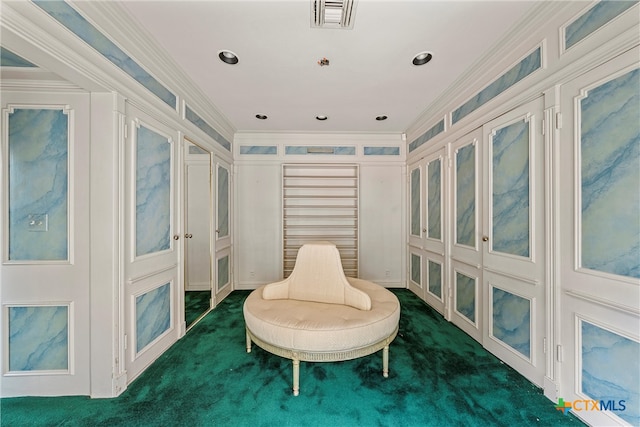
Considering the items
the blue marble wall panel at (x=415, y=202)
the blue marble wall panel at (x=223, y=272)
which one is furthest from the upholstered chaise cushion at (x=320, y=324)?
the blue marble wall panel at (x=415, y=202)

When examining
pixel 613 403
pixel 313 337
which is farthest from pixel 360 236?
pixel 613 403

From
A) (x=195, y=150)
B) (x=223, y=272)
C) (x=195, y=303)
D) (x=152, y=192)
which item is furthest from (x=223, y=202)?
(x=152, y=192)

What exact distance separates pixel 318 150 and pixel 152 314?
10.6ft

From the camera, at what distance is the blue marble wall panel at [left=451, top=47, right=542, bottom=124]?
176 centimetres

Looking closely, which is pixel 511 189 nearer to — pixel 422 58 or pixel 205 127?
pixel 422 58

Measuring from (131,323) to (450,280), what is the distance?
3.22 metres

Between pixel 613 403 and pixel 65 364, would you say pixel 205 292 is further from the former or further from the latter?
pixel 613 403

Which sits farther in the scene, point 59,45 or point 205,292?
point 205,292

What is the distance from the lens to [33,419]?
1501mm

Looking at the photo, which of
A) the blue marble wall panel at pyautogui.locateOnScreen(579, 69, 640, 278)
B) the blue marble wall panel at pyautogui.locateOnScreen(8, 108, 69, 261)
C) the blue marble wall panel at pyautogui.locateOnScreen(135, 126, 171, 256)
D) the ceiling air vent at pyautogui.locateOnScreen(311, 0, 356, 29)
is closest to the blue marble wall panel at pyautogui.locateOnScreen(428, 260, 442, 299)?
the blue marble wall panel at pyautogui.locateOnScreen(579, 69, 640, 278)

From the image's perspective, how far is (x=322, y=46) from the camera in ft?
6.48

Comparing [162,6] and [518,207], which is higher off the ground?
[162,6]

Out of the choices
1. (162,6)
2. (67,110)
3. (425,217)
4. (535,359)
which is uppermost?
(162,6)

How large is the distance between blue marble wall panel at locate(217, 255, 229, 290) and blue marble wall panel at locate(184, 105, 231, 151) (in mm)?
1778
